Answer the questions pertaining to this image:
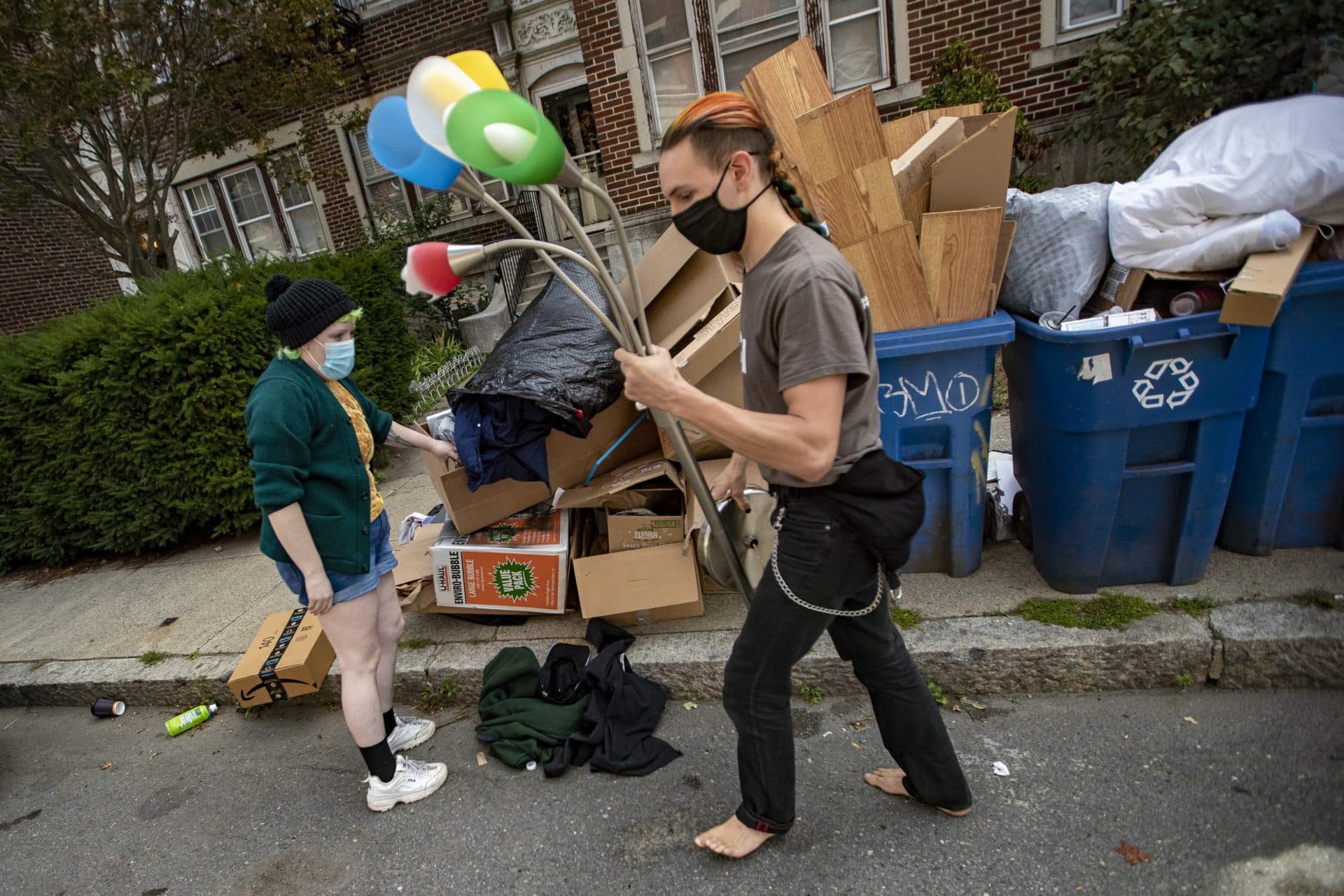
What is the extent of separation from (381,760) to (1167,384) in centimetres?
300

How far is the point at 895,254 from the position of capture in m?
2.60

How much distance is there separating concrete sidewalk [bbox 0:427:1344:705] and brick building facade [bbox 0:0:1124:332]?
169 inches

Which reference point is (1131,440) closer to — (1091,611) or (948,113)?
(1091,611)

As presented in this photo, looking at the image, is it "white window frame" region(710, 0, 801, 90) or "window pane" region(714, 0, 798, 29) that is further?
"window pane" region(714, 0, 798, 29)

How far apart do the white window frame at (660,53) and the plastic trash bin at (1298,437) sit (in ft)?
21.5

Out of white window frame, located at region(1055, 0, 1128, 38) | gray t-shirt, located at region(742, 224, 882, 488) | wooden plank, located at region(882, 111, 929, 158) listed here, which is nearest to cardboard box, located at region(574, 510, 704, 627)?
gray t-shirt, located at region(742, 224, 882, 488)

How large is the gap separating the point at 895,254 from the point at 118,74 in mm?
6472

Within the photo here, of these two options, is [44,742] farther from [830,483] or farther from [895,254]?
[895,254]

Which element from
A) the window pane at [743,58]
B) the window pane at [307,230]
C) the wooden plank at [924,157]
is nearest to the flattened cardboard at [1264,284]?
the wooden plank at [924,157]

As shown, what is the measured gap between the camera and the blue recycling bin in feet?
8.32

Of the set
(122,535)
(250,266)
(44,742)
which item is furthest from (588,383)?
(122,535)

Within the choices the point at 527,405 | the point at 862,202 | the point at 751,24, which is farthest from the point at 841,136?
the point at 751,24

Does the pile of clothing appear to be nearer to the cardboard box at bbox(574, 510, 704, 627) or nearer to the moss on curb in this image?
the cardboard box at bbox(574, 510, 704, 627)

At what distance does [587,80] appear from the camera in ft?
30.0
